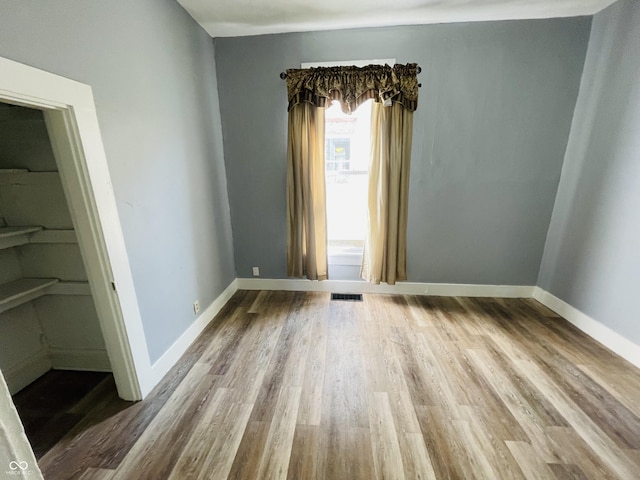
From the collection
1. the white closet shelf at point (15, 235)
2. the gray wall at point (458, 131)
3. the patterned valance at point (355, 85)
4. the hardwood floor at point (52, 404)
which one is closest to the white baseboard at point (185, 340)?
the hardwood floor at point (52, 404)

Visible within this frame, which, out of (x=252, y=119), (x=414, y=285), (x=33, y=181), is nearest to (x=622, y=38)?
(x=414, y=285)

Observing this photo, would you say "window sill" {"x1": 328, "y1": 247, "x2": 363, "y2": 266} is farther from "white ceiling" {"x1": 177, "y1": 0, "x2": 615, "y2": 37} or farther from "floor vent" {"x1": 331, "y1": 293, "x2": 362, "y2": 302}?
"white ceiling" {"x1": 177, "y1": 0, "x2": 615, "y2": 37}

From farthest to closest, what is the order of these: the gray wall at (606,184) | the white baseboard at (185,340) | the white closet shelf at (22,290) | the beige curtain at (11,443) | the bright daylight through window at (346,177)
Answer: the bright daylight through window at (346,177)
the gray wall at (606,184)
the white baseboard at (185,340)
the white closet shelf at (22,290)
the beige curtain at (11,443)

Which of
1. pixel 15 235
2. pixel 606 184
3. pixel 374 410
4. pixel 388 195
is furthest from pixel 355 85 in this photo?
pixel 15 235

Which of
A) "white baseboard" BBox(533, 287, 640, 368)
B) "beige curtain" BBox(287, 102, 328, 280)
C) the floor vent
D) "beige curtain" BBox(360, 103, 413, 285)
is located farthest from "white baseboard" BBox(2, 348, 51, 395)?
"white baseboard" BBox(533, 287, 640, 368)

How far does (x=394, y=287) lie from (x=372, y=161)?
141 centimetres

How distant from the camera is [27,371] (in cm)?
177

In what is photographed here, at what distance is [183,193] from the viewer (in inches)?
82.4

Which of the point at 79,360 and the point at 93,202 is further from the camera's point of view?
the point at 79,360

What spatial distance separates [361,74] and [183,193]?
1.88 metres

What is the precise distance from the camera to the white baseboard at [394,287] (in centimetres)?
282

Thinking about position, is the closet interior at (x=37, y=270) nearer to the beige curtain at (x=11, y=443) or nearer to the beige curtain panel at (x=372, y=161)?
the beige curtain at (x=11, y=443)

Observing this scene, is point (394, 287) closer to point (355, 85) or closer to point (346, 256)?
point (346, 256)

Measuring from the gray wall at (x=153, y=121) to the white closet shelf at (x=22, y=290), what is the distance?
67 centimetres
